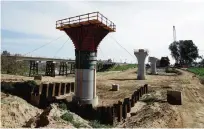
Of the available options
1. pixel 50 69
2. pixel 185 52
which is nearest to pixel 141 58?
pixel 50 69

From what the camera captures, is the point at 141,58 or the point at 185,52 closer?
the point at 141,58

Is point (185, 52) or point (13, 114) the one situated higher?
point (185, 52)

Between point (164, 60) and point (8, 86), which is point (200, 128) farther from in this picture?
point (164, 60)

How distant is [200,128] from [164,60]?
332ft

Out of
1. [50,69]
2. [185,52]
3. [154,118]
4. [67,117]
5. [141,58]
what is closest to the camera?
[67,117]

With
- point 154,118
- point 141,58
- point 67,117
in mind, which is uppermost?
point 141,58

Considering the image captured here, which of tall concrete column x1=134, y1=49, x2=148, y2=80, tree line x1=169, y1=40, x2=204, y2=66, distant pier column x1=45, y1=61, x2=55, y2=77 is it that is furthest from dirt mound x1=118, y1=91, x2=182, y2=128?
tree line x1=169, y1=40, x2=204, y2=66

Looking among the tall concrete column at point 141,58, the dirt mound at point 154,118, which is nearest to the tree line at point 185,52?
the tall concrete column at point 141,58

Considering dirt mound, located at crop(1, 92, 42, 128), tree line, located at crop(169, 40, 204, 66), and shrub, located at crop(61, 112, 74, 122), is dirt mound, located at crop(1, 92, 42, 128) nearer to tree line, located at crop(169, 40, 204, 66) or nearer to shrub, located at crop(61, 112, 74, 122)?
shrub, located at crop(61, 112, 74, 122)

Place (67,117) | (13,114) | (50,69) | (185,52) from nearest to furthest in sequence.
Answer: (67,117)
(13,114)
(50,69)
(185,52)

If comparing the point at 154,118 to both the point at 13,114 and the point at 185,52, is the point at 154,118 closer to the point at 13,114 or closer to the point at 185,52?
the point at 13,114

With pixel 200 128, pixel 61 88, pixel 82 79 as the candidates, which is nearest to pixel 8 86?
pixel 61 88

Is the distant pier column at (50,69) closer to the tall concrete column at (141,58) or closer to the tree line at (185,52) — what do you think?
the tall concrete column at (141,58)

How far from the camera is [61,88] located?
29578mm
